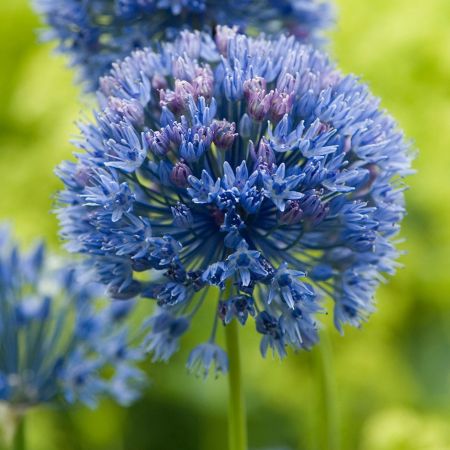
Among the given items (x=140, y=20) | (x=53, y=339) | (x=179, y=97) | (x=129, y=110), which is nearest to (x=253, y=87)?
(x=179, y=97)

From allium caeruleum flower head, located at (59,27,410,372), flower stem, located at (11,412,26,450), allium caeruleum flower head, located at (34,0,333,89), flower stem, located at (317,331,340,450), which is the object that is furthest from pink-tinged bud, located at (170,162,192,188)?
flower stem, located at (11,412,26,450)

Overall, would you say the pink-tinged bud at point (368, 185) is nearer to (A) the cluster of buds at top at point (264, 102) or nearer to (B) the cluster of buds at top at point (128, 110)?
(A) the cluster of buds at top at point (264, 102)

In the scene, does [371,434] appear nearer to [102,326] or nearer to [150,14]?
[102,326]

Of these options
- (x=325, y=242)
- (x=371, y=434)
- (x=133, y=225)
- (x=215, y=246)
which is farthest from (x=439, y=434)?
(x=133, y=225)

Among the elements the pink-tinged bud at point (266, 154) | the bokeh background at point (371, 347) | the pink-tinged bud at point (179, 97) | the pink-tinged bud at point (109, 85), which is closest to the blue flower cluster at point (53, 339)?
the pink-tinged bud at point (109, 85)

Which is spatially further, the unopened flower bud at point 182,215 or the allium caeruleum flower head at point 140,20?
the allium caeruleum flower head at point 140,20

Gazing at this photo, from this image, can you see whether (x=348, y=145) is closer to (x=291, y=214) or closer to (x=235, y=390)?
(x=291, y=214)
